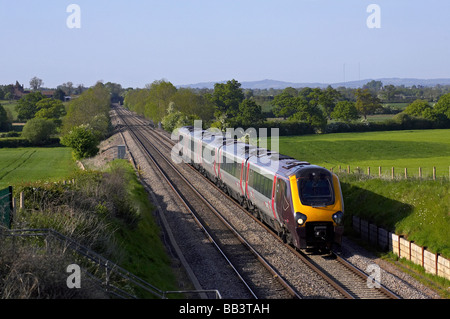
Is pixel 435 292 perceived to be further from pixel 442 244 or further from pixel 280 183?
pixel 280 183

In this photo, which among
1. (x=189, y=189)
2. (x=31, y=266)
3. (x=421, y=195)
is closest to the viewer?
(x=31, y=266)

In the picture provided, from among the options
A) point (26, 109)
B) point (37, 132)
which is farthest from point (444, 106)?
point (26, 109)

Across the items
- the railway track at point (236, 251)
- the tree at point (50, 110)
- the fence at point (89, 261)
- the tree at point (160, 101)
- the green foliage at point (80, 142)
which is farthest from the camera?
the tree at point (50, 110)

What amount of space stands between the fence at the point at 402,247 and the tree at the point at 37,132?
7362 centimetres

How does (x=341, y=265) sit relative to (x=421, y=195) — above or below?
below

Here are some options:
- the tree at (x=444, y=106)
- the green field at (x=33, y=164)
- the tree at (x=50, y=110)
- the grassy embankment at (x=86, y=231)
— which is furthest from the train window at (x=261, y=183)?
the tree at (x=50, y=110)

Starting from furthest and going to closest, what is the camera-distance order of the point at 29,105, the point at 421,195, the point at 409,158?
the point at 29,105 < the point at 409,158 < the point at 421,195

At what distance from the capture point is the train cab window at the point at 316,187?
17328 millimetres

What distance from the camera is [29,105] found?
421 ft

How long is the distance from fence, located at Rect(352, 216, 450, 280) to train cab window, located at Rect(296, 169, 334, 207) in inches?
116

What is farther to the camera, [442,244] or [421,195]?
[421,195]

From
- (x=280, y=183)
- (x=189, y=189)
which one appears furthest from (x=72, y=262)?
(x=189, y=189)

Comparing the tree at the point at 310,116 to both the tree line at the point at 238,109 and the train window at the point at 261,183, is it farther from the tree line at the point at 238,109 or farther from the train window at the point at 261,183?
the train window at the point at 261,183

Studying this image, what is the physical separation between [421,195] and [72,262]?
14.5 m
